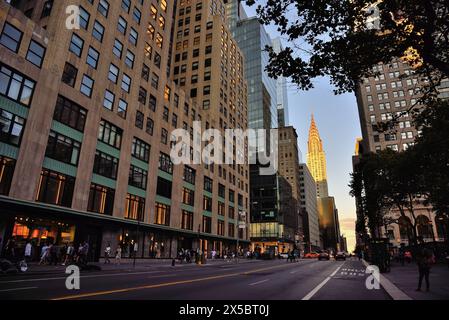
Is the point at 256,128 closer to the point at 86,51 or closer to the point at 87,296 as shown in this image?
the point at 86,51

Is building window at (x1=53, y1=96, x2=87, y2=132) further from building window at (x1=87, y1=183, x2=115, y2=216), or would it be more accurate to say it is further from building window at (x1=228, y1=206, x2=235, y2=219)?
building window at (x1=228, y1=206, x2=235, y2=219)

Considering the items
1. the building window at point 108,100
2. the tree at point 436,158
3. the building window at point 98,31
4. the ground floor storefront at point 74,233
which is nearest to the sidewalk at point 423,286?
the tree at point 436,158

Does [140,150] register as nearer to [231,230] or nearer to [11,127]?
[11,127]

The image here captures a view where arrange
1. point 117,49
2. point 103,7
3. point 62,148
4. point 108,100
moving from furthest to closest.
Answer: point 117,49
point 103,7
point 108,100
point 62,148

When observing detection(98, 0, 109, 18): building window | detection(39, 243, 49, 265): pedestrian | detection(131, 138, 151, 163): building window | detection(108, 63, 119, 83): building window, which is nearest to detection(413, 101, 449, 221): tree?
detection(131, 138, 151, 163): building window

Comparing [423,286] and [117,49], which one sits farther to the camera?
[117,49]

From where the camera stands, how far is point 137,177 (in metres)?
35.0

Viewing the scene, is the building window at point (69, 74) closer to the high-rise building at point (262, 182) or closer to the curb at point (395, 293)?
the curb at point (395, 293)

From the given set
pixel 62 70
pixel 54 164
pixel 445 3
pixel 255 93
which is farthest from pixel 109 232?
pixel 255 93

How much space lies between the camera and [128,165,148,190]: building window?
34000 mm

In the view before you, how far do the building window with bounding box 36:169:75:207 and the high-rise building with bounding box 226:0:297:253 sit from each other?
67.7 m

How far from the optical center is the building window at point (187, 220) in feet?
144

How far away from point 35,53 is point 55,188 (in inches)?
453

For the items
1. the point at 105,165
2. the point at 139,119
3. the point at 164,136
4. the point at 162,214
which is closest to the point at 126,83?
the point at 139,119
